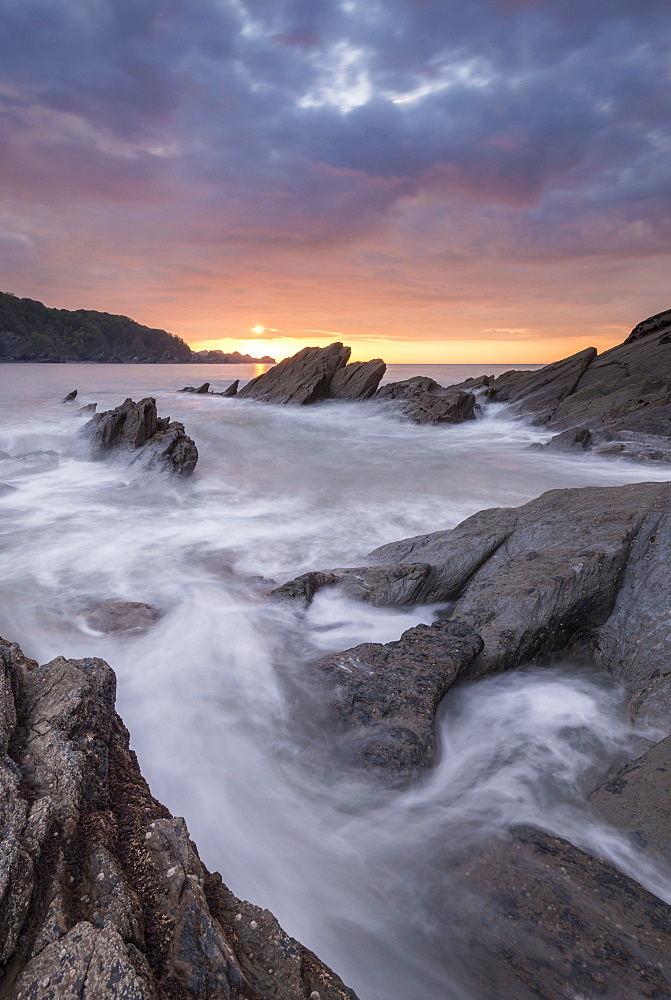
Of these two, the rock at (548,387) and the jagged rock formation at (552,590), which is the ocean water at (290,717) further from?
the rock at (548,387)

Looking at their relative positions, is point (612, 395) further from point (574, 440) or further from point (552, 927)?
point (552, 927)

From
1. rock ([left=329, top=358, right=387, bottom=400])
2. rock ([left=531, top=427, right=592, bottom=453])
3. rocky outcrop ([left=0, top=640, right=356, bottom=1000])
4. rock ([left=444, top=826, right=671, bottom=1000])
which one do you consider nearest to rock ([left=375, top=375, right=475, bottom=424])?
rock ([left=329, top=358, right=387, bottom=400])

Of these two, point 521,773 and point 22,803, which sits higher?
point 22,803

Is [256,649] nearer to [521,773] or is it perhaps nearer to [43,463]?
[521,773]

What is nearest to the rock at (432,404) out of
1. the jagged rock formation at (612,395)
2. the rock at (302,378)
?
the jagged rock formation at (612,395)

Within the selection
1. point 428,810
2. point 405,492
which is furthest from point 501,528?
point 405,492

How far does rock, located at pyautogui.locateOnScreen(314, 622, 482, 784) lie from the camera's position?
347 cm

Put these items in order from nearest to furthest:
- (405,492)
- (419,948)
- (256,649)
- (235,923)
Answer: (235,923), (419,948), (256,649), (405,492)

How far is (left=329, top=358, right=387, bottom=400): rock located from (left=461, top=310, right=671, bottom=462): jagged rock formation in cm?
673

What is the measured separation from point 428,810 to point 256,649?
2349 millimetres

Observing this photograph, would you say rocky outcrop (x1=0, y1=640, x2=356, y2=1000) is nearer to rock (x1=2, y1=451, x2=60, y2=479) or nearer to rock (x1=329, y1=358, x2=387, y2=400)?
rock (x1=2, y1=451, x2=60, y2=479)

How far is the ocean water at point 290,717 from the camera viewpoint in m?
2.76

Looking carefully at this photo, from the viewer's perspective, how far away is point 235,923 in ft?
5.82

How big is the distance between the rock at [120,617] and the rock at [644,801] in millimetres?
4415
